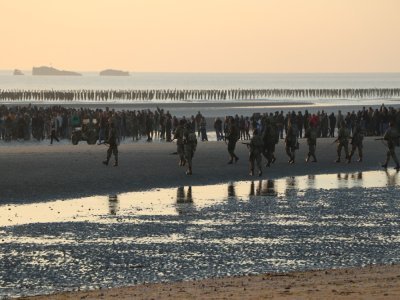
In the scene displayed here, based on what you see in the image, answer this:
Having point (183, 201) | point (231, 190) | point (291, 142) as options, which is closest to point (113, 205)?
point (183, 201)

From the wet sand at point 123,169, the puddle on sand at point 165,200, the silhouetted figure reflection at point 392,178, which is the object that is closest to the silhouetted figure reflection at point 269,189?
the puddle on sand at point 165,200

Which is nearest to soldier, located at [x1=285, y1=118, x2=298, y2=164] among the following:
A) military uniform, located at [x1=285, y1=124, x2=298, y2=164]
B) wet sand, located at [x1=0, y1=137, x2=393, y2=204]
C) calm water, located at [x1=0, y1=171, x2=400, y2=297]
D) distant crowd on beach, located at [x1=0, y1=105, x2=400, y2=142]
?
military uniform, located at [x1=285, y1=124, x2=298, y2=164]

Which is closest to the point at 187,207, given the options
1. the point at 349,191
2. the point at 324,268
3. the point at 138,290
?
the point at 349,191

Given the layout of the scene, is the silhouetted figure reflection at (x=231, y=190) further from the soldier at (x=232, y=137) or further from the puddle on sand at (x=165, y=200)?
the soldier at (x=232, y=137)

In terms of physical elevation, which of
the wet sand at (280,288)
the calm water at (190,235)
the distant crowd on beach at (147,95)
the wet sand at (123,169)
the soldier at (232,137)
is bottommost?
the distant crowd on beach at (147,95)

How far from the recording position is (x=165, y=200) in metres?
23.8

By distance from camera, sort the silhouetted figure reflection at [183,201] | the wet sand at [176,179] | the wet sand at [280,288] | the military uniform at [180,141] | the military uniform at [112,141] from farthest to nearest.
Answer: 1. the military uniform at [112,141]
2. the military uniform at [180,141]
3. the silhouetted figure reflection at [183,201]
4. the wet sand at [176,179]
5. the wet sand at [280,288]

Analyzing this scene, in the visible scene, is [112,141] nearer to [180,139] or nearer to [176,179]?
[180,139]

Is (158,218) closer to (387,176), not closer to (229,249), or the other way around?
(229,249)

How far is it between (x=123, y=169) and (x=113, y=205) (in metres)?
8.89

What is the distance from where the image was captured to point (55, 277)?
46.4 feet

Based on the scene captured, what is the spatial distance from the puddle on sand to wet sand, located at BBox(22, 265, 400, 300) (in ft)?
22.3

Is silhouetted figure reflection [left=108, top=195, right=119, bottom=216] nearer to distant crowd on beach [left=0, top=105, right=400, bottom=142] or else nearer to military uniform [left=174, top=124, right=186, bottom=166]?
military uniform [left=174, top=124, right=186, bottom=166]

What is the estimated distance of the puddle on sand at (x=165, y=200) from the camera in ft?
68.3
